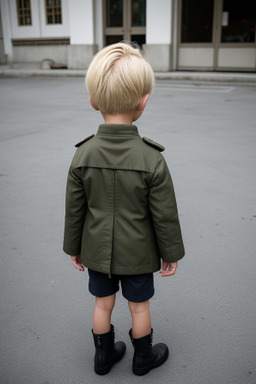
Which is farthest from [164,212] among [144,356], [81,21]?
[81,21]

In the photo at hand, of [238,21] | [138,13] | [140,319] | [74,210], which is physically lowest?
[140,319]

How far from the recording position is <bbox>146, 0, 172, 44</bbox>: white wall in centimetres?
1466

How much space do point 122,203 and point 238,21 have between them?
48.6ft

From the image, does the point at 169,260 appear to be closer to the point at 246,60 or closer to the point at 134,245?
the point at 134,245

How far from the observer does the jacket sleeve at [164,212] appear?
55.7 inches

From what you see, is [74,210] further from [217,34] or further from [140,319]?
[217,34]

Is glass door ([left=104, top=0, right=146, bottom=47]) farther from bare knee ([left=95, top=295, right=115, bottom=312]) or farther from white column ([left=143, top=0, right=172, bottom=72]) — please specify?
bare knee ([left=95, top=295, right=115, bottom=312])

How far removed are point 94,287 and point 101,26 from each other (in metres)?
16.6

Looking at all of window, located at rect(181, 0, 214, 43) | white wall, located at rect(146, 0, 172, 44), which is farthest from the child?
window, located at rect(181, 0, 214, 43)

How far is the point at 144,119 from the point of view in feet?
22.4

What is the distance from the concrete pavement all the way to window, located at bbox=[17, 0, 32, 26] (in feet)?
48.8

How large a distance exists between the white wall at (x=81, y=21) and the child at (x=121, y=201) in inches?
630

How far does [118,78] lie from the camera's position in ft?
4.40

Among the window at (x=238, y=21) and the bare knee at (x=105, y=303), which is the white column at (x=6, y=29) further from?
the bare knee at (x=105, y=303)
